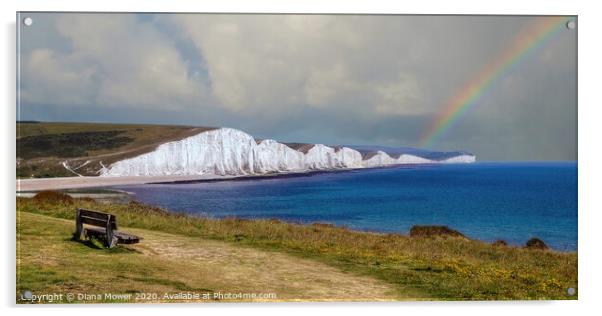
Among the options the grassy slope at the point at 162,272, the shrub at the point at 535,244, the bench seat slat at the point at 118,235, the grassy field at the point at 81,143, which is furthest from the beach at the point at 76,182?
the shrub at the point at 535,244

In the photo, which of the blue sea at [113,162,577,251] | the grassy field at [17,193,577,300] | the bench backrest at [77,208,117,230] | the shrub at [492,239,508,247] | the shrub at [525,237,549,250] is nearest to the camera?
the grassy field at [17,193,577,300]

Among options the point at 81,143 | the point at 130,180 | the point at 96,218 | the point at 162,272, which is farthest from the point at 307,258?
the point at 81,143

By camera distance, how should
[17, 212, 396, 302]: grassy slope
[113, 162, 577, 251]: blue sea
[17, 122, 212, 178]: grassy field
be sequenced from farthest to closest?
[113, 162, 577, 251]: blue sea → [17, 122, 212, 178]: grassy field → [17, 212, 396, 302]: grassy slope

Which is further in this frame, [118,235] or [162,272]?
[118,235]

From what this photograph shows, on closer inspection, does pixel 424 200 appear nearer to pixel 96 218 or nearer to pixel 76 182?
pixel 96 218

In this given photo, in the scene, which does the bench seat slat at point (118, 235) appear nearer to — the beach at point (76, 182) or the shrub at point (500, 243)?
the beach at point (76, 182)

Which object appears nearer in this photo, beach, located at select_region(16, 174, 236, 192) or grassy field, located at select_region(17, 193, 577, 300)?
grassy field, located at select_region(17, 193, 577, 300)

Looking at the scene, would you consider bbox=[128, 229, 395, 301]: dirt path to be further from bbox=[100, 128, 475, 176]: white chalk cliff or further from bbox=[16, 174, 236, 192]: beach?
bbox=[100, 128, 475, 176]: white chalk cliff

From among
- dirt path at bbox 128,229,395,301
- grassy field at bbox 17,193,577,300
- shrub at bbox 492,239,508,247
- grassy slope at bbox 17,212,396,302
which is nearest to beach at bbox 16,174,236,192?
grassy field at bbox 17,193,577,300
